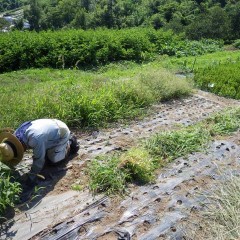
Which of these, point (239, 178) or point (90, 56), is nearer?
point (239, 178)

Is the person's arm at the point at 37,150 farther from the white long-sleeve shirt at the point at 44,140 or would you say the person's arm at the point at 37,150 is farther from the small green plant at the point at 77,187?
the small green plant at the point at 77,187

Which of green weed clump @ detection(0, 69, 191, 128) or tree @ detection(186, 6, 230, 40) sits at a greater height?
green weed clump @ detection(0, 69, 191, 128)

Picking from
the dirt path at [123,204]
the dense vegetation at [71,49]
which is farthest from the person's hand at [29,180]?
the dense vegetation at [71,49]

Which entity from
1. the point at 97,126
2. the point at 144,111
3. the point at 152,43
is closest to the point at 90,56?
the point at 152,43

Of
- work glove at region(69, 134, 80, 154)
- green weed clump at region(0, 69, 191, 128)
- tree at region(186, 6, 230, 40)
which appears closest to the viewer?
work glove at region(69, 134, 80, 154)

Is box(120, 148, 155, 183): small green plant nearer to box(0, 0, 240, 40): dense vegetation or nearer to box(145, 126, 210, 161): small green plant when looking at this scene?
box(145, 126, 210, 161): small green plant

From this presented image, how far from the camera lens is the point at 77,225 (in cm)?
373

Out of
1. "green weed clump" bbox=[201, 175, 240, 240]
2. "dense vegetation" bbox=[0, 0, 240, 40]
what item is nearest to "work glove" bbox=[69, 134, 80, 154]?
"green weed clump" bbox=[201, 175, 240, 240]

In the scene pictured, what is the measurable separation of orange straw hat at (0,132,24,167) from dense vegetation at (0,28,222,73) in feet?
22.9

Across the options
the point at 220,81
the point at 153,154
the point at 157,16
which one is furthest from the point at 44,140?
the point at 157,16

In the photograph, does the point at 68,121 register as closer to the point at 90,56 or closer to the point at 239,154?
the point at 239,154

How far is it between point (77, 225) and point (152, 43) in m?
12.7

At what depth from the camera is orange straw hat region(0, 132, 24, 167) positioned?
395 centimetres

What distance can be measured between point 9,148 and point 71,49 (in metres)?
8.95
